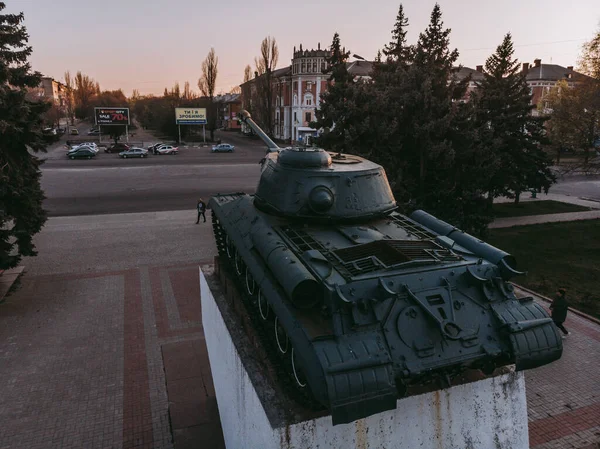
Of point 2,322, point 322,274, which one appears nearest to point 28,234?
point 2,322

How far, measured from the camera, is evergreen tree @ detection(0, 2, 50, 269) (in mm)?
12727

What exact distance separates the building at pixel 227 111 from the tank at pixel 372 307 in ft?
283

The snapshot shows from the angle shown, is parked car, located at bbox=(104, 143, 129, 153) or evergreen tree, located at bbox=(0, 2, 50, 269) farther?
parked car, located at bbox=(104, 143, 129, 153)

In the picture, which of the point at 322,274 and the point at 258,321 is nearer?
the point at 322,274

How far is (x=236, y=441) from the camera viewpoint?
22.3 ft

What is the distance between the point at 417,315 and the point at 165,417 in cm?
554

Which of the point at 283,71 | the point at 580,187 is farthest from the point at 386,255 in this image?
the point at 283,71

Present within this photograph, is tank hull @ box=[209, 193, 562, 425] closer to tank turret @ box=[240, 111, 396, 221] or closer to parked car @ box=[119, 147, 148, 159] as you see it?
tank turret @ box=[240, 111, 396, 221]

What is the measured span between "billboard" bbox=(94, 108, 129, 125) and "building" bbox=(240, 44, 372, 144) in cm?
1881

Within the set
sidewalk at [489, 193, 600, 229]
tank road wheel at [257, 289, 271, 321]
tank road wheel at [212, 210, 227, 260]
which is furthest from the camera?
sidewalk at [489, 193, 600, 229]

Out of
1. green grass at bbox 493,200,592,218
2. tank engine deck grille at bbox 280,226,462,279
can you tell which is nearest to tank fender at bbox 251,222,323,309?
tank engine deck grille at bbox 280,226,462,279

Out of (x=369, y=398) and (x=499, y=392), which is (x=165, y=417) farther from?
(x=499, y=392)

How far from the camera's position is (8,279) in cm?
1487

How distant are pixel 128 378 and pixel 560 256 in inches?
615
